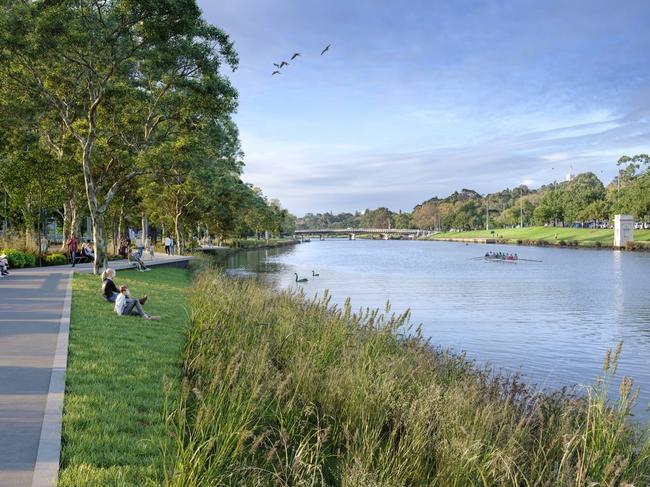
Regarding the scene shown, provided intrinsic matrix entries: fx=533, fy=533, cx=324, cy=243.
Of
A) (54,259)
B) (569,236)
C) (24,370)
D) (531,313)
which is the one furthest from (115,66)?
(569,236)

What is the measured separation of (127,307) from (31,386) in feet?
21.3

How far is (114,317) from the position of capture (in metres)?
13.0

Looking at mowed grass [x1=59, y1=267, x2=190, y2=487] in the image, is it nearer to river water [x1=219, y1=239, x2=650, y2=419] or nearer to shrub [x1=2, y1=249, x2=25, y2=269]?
river water [x1=219, y1=239, x2=650, y2=419]

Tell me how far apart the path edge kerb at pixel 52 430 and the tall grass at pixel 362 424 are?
988mm

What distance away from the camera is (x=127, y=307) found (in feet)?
44.4

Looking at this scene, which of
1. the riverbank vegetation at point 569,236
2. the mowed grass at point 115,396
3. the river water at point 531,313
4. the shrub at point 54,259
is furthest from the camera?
the riverbank vegetation at point 569,236

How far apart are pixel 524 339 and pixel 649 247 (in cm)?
7624

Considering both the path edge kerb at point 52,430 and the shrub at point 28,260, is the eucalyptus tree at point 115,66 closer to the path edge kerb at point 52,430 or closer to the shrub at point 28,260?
the shrub at point 28,260

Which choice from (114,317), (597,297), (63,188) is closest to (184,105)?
(63,188)

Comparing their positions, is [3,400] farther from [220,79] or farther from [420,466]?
[220,79]

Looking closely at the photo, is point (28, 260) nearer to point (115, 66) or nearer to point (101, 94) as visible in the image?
point (101, 94)

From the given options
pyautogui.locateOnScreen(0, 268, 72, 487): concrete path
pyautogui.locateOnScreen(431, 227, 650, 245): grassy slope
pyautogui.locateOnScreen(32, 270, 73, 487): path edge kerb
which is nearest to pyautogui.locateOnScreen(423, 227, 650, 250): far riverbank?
pyautogui.locateOnScreen(431, 227, 650, 245): grassy slope

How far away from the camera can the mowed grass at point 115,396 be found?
504 centimetres

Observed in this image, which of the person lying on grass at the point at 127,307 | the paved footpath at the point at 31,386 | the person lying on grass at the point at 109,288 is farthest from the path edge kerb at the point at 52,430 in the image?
the person lying on grass at the point at 109,288
